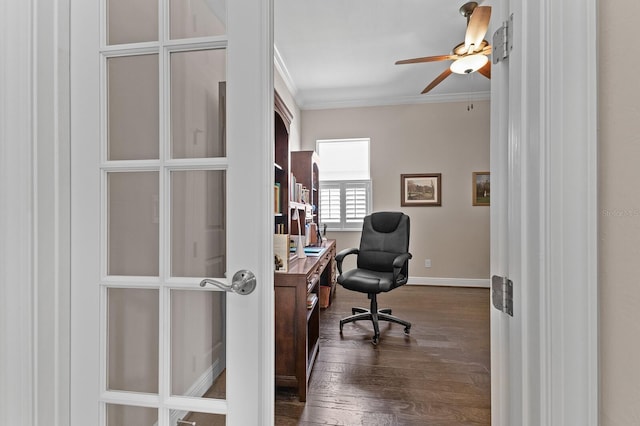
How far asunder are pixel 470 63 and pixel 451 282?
3220mm

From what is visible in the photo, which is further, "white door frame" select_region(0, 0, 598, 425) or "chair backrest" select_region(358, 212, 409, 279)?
"chair backrest" select_region(358, 212, 409, 279)

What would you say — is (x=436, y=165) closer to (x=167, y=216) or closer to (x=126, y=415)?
(x=167, y=216)

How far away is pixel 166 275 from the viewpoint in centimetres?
93

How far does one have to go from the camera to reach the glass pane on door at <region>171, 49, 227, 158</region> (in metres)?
0.93

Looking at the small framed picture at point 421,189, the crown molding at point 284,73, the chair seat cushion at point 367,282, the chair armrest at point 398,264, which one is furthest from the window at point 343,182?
the chair armrest at point 398,264

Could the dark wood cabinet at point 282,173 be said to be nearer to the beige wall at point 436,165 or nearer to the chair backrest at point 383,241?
the chair backrest at point 383,241

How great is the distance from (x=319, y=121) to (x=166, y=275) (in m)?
4.47

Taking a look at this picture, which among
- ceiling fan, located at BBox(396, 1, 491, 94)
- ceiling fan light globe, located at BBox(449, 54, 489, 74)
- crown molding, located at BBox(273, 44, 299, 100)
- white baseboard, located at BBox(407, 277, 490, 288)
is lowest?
white baseboard, located at BBox(407, 277, 490, 288)

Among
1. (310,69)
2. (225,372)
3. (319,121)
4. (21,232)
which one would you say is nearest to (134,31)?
(21,232)

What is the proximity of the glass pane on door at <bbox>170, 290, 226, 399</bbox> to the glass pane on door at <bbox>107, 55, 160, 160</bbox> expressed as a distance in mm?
477

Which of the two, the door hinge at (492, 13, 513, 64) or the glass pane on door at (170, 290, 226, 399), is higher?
the door hinge at (492, 13, 513, 64)

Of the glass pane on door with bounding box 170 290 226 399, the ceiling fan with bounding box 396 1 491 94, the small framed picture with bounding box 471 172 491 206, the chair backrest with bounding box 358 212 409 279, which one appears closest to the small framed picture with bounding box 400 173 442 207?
the small framed picture with bounding box 471 172 491 206

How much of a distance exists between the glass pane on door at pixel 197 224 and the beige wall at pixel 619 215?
90 centimetres

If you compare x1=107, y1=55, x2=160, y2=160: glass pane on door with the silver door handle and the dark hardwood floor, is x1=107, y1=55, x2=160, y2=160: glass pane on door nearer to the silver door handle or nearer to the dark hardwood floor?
the silver door handle
